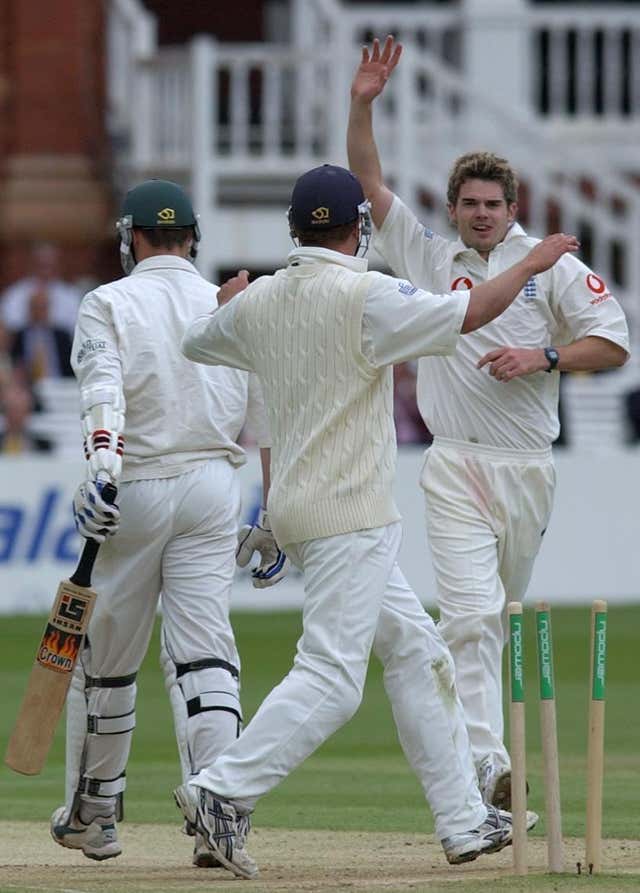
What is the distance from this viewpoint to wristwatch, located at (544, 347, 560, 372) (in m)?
7.51

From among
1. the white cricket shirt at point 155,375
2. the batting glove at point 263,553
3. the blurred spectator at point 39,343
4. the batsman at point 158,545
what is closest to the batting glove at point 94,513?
the batsman at point 158,545

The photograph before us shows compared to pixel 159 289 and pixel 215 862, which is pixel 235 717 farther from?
pixel 159 289

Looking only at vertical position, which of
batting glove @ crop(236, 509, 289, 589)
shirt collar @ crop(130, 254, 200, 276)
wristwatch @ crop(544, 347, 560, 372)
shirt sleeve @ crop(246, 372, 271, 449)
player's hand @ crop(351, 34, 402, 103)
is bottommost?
batting glove @ crop(236, 509, 289, 589)

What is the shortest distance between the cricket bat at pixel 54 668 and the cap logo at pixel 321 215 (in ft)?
3.81

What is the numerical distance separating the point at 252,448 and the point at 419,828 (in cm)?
852

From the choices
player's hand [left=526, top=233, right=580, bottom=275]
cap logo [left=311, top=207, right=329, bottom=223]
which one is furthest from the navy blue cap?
player's hand [left=526, top=233, right=580, bottom=275]

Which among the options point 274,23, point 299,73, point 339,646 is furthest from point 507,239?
point 274,23

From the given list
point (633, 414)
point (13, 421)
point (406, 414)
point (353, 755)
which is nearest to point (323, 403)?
point (353, 755)

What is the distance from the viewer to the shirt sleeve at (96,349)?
275 inches

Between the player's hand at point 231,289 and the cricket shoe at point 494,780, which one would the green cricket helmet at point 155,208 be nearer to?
the player's hand at point 231,289

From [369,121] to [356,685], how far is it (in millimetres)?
2203

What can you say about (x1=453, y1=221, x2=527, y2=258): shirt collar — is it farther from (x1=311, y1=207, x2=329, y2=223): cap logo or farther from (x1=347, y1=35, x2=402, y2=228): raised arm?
(x1=311, y1=207, x2=329, y2=223): cap logo

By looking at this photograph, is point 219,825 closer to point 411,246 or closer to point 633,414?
point 411,246

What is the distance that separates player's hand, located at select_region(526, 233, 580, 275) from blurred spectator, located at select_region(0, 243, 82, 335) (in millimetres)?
10784
